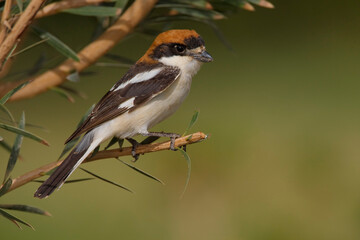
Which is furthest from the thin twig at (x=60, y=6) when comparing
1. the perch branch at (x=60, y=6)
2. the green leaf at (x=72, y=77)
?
the green leaf at (x=72, y=77)

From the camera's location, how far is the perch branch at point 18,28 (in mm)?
871

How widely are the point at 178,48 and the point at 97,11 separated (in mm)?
328

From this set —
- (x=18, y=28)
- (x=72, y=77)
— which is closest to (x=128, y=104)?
(x=72, y=77)

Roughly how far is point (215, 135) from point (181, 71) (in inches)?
40.7

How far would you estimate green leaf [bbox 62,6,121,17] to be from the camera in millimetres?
1104

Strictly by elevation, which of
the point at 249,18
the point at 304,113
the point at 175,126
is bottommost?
the point at 175,126

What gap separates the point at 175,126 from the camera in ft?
8.01

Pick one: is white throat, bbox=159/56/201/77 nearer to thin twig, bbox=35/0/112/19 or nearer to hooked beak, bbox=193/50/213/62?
hooked beak, bbox=193/50/213/62

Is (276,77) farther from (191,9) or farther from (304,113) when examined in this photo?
(191,9)

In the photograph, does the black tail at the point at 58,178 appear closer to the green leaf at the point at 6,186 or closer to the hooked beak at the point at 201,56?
the green leaf at the point at 6,186

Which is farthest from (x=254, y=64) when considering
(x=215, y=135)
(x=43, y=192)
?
(x=43, y=192)

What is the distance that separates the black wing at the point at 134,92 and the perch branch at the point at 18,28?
40cm

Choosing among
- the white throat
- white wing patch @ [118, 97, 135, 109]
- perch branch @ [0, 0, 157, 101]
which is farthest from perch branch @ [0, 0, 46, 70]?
the white throat

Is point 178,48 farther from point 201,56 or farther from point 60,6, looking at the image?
point 60,6
